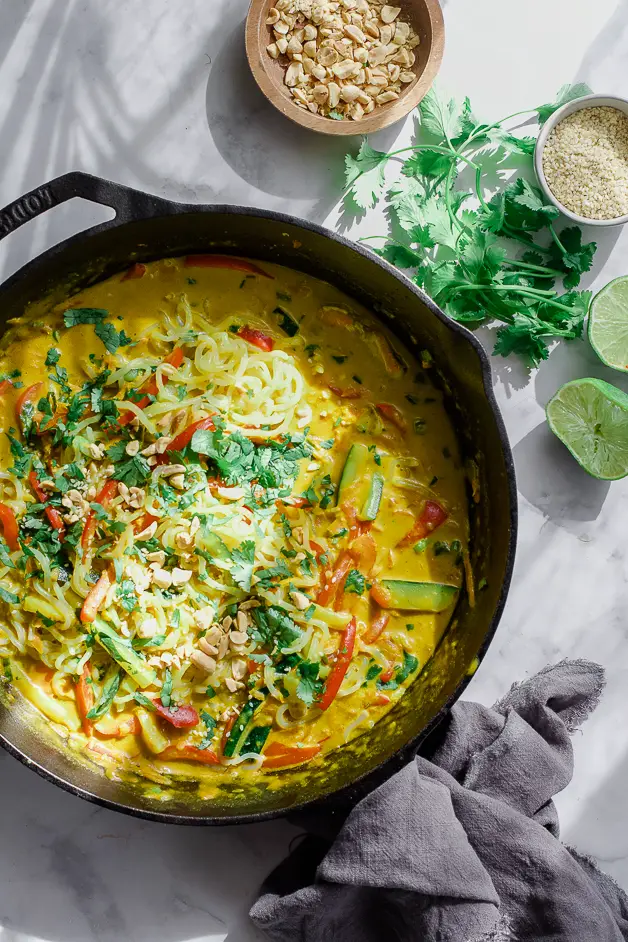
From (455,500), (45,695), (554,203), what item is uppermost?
(554,203)

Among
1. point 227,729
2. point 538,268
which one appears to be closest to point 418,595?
point 227,729

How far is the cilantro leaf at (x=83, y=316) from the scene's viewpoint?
11.9ft

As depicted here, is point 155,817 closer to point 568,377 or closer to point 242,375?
point 242,375

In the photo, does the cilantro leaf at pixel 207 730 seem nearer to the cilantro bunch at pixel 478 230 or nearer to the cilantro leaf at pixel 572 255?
the cilantro bunch at pixel 478 230

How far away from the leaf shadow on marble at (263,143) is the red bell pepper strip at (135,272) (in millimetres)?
691

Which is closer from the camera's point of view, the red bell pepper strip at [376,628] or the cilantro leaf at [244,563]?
the cilantro leaf at [244,563]

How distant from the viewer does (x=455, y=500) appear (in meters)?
3.72

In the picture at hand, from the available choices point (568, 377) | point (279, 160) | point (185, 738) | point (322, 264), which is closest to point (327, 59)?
point (279, 160)

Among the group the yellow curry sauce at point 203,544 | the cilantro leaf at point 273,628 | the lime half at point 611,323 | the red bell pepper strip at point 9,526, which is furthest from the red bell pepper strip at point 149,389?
the lime half at point 611,323

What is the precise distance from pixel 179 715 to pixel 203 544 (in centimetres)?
72

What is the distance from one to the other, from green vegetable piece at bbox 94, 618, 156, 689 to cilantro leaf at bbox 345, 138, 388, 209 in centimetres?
219

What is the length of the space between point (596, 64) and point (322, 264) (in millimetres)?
1740

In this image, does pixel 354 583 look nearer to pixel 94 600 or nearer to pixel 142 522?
pixel 142 522

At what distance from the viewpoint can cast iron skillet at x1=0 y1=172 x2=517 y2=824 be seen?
10.3 ft
